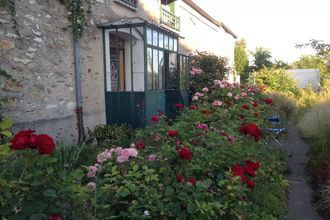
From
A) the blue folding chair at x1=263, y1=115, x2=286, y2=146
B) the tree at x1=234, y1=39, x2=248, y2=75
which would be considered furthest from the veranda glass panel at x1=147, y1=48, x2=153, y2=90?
the tree at x1=234, y1=39, x2=248, y2=75

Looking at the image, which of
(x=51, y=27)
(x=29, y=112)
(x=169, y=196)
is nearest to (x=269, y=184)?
(x=169, y=196)

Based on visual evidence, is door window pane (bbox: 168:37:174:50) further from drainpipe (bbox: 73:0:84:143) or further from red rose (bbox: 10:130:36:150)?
red rose (bbox: 10:130:36:150)

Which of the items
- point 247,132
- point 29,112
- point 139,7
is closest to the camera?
point 247,132

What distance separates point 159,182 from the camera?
8.50 feet

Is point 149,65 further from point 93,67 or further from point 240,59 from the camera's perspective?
point 240,59

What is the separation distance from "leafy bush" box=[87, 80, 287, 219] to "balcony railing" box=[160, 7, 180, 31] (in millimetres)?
8624

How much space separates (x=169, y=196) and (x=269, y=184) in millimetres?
1984

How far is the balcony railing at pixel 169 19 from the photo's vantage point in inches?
468

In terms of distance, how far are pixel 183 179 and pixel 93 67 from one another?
17.6 ft

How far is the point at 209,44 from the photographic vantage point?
68.1 feet

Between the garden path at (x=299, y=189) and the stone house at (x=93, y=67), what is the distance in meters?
3.21

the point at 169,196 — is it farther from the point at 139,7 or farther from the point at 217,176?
the point at 139,7

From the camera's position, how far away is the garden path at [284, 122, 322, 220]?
3.85 m

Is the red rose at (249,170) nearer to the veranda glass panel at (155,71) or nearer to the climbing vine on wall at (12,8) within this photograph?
the climbing vine on wall at (12,8)
